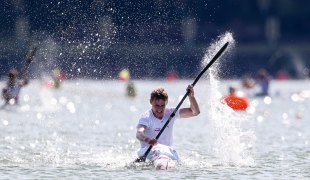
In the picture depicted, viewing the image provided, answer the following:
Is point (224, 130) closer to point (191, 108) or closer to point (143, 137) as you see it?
point (191, 108)

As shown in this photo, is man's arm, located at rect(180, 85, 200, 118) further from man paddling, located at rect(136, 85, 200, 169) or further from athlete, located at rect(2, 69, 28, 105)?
athlete, located at rect(2, 69, 28, 105)

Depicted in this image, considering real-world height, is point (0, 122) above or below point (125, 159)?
above

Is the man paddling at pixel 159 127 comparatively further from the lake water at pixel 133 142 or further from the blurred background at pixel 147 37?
the blurred background at pixel 147 37

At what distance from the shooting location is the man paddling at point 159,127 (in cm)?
1741

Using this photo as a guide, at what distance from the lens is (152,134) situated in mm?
18141

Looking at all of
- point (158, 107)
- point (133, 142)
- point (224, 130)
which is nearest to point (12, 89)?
point (133, 142)

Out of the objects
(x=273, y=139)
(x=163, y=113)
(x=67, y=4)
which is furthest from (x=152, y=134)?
(x=67, y=4)

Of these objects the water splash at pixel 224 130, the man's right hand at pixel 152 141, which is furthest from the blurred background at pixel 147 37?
the man's right hand at pixel 152 141

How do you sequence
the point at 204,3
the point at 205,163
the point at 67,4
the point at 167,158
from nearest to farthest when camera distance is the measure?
the point at 167,158, the point at 205,163, the point at 67,4, the point at 204,3

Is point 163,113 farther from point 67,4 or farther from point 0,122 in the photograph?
point 67,4

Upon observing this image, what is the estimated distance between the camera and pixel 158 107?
58.0 ft

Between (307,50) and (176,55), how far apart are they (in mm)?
12288

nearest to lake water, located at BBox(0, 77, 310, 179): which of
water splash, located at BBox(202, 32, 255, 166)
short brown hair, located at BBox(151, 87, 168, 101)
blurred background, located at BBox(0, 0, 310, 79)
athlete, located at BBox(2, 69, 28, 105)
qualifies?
water splash, located at BBox(202, 32, 255, 166)

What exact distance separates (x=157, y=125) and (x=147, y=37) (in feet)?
201
